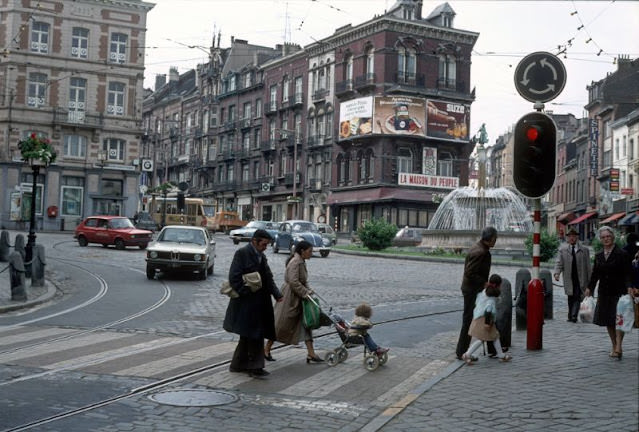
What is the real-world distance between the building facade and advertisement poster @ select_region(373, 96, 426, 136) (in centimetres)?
1725

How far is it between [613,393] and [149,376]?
4.68 m

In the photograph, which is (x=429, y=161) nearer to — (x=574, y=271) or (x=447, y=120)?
(x=447, y=120)

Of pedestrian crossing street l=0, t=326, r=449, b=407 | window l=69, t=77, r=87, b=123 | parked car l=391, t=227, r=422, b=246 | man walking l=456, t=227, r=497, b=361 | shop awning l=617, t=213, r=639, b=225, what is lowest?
pedestrian crossing street l=0, t=326, r=449, b=407

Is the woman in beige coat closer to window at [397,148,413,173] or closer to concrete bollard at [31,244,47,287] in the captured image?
concrete bollard at [31,244,47,287]

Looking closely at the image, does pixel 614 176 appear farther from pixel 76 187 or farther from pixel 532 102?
pixel 532 102

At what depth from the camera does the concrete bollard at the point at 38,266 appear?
18516 millimetres

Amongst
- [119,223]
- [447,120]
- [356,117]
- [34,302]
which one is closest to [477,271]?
[34,302]

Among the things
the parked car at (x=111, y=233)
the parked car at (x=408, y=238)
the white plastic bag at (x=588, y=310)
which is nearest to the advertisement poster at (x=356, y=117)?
the parked car at (x=408, y=238)

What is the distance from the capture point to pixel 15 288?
15.9 m

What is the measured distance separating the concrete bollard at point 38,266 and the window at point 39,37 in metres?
37.7

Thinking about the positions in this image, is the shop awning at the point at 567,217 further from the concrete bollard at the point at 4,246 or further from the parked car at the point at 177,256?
the concrete bollard at the point at 4,246

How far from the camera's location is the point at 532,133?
9.72m

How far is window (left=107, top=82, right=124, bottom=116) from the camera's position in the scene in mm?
55062

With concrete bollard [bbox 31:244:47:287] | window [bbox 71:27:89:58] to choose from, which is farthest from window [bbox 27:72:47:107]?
concrete bollard [bbox 31:244:47:287]
